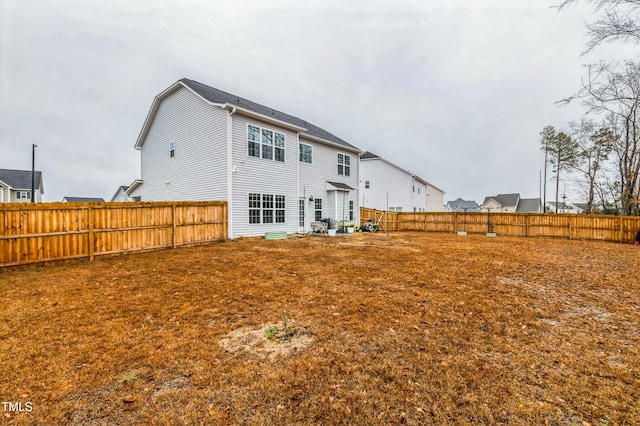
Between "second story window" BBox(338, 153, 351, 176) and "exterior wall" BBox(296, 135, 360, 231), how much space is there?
0.76 ft

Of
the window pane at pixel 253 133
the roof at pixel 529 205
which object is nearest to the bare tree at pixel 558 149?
the roof at pixel 529 205

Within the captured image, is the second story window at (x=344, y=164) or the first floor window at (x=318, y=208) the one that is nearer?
the first floor window at (x=318, y=208)

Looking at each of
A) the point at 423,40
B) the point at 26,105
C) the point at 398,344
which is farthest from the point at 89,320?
the point at 26,105

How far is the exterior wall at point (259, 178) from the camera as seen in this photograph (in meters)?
12.2

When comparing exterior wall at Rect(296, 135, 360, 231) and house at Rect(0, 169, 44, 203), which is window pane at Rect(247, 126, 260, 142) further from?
house at Rect(0, 169, 44, 203)

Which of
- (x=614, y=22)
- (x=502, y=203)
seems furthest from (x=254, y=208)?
(x=502, y=203)

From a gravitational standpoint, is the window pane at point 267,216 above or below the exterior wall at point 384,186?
below

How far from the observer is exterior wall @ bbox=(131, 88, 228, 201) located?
1229 centimetres

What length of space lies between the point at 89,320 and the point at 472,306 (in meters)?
5.97

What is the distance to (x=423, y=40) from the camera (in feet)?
49.2

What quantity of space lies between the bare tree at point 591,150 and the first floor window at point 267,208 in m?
26.2

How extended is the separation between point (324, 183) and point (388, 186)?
13.6 meters

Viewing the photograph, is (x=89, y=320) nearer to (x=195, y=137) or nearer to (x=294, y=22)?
(x=195, y=137)

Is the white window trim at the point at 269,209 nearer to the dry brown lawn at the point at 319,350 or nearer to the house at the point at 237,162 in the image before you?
the house at the point at 237,162
